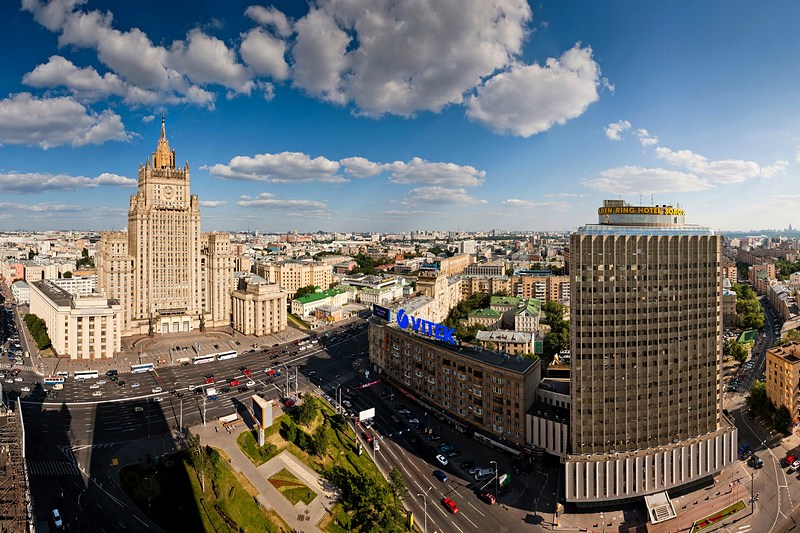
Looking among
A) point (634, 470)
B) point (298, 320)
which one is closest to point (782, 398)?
point (634, 470)

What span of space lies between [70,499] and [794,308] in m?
208

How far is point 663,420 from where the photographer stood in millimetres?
66688

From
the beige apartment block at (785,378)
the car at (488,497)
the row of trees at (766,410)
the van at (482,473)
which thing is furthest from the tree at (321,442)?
the beige apartment block at (785,378)

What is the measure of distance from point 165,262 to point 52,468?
8417 cm

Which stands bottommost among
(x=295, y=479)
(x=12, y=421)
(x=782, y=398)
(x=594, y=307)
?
(x=295, y=479)

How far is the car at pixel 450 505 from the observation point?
62.5m

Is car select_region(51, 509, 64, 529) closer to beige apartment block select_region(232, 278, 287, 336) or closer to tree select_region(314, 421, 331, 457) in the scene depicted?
tree select_region(314, 421, 331, 457)

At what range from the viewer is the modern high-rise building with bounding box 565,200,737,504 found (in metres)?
64.4

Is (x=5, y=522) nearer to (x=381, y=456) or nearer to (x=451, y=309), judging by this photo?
(x=381, y=456)

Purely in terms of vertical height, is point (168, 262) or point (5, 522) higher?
point (168, 262)

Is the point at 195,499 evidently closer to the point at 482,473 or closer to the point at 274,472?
the point at 274,472

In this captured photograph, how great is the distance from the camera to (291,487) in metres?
67.2

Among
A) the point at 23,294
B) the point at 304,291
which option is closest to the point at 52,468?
the point at 304,291

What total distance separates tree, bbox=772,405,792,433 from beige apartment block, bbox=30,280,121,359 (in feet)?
467
